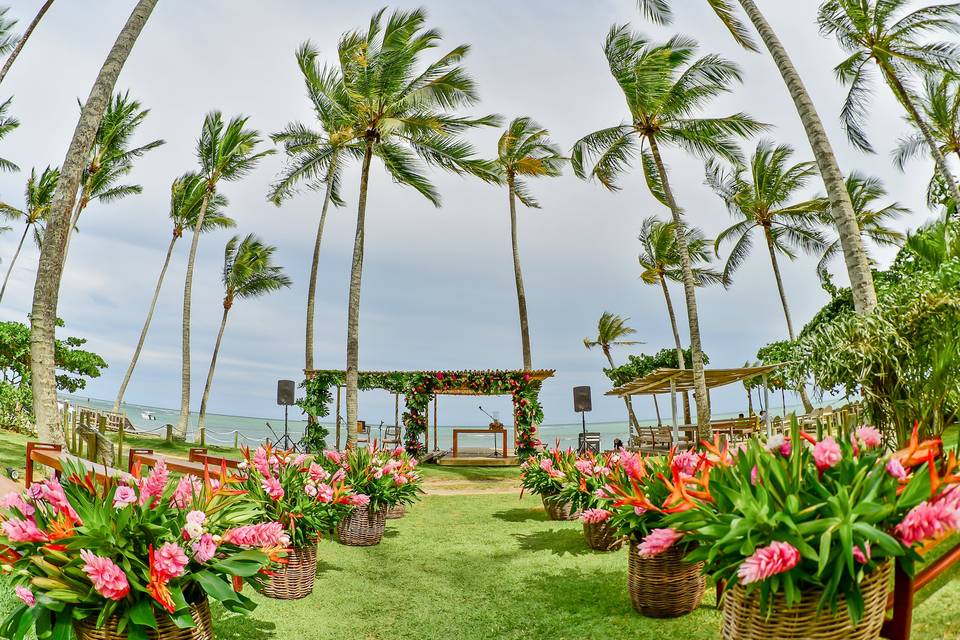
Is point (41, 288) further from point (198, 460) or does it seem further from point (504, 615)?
point (504, 615)

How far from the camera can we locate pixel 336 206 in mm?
19812

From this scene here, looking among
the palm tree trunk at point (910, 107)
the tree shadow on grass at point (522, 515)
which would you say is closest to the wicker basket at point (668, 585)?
the tree shadow on grass at point (522, 515)

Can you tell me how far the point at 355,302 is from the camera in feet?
43.2

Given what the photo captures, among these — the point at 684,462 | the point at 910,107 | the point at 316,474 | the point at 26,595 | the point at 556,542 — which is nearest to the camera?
the point at 26,595

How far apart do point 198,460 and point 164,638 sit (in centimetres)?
397

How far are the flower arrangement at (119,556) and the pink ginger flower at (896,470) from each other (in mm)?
2633

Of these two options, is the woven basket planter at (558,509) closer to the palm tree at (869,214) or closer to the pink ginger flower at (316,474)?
the pink ginger flower at (316,474)

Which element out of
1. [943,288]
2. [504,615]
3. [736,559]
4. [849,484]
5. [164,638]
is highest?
[943,288]

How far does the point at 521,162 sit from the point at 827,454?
60.5 feet

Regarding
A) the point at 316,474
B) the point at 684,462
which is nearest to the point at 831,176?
the point at 684,462

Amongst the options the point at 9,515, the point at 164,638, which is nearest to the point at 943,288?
the point at 164,638

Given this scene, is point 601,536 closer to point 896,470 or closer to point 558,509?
point 558,509

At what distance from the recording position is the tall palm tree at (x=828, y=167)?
6871 mm

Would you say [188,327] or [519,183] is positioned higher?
[519,183]
